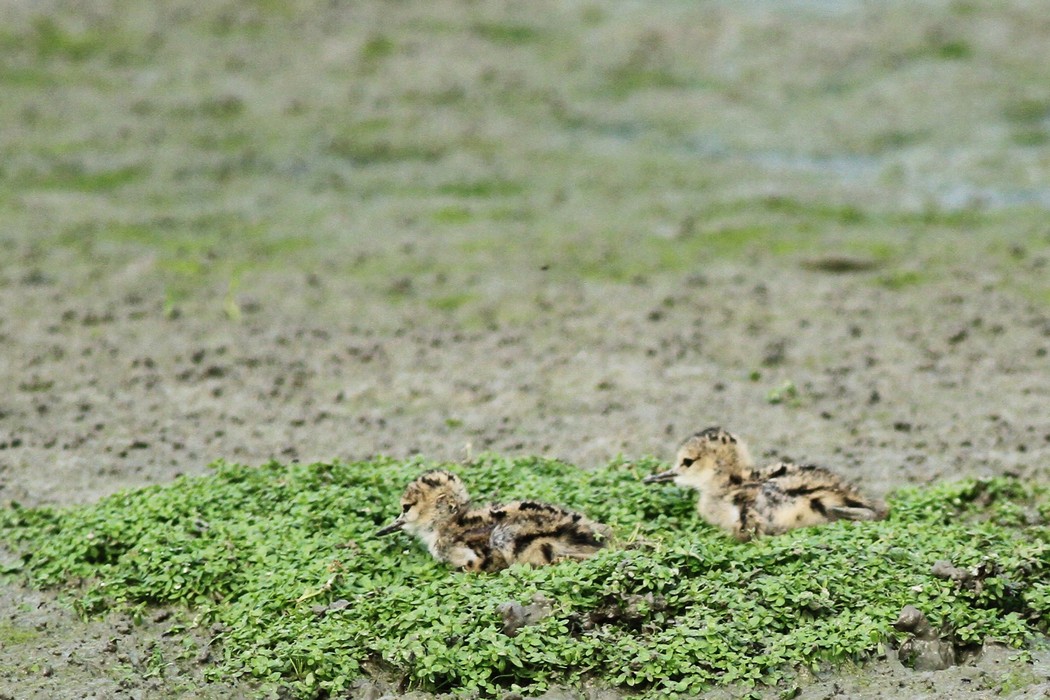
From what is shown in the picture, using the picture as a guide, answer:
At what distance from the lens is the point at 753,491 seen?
793cm

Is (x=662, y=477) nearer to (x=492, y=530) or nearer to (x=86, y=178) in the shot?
(x=492, y=530)

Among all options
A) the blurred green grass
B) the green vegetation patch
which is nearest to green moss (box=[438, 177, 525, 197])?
the blurred green grass

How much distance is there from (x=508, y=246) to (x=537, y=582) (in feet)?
20.8

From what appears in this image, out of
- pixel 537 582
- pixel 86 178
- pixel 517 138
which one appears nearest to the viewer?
pixel 537 582

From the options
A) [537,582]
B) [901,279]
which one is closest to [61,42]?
[901,279]

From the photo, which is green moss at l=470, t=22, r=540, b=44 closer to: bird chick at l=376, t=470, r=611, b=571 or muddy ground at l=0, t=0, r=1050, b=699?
muddy ground at l=0, t=0, r=1050, b=699

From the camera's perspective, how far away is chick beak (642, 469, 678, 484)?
8188 millimetres

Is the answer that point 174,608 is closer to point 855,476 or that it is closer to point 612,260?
point 855,476

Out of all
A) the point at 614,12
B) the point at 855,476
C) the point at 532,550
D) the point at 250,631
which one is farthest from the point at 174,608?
the point at 614,12

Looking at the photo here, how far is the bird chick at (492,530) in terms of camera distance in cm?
745

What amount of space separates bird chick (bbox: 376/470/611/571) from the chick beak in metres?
0.66

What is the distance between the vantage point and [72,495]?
891 cm

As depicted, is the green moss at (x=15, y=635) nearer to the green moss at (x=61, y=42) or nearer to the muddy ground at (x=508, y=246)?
the muddy ground at (x=508, y=246)

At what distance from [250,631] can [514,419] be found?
10.6 feet
